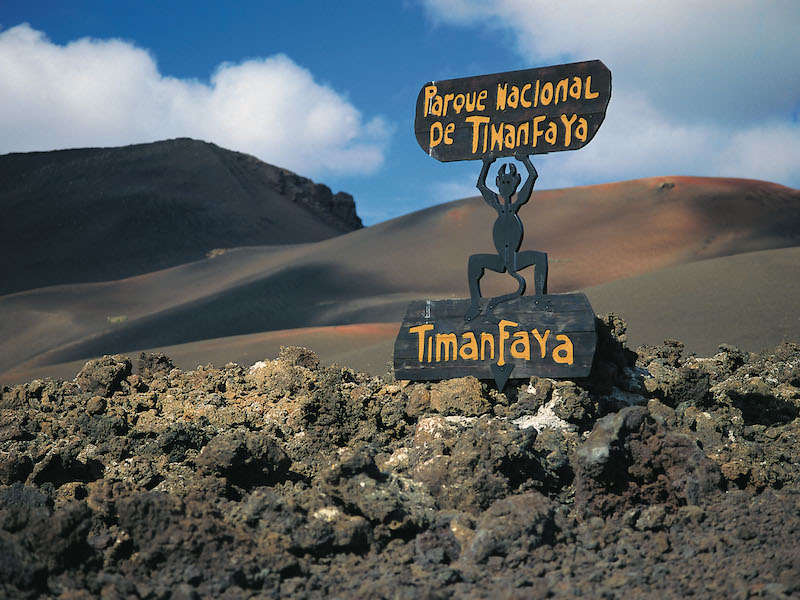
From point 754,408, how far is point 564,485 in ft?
7.19

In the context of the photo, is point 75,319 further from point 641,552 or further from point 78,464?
point 641,552

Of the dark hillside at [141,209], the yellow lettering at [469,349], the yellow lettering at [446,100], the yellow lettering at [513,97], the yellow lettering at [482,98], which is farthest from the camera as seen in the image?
the dark hillside at [141,209]

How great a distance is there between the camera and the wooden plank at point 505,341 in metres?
5.24

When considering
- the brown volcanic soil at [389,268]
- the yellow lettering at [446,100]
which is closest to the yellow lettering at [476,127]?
the yellow lettering at [446,100]

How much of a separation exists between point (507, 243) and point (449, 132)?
104 centimetres

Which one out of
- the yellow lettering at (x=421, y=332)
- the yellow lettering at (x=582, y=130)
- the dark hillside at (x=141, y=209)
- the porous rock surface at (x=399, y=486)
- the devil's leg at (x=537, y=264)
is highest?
the dark hillside at (x=141, y=209)

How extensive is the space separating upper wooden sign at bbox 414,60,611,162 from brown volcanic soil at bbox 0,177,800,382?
12359 mm

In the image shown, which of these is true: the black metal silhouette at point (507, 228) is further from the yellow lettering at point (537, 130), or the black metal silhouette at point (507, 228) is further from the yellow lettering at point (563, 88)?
the yellow lettering at point (563, 88)

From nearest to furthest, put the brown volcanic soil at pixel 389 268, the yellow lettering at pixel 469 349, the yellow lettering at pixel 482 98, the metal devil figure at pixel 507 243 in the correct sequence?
1. the metal devil figure at pixel 507 243
2. the yellow lettering at pixel 469 349
3. the yellow lettering at pixel 482 98
4. the brown volcanic soil at pixel 389 268

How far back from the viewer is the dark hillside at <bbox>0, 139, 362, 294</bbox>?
53781 millimetres

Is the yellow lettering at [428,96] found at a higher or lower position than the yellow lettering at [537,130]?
higher

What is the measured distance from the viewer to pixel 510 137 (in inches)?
238

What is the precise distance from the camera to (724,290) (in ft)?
53.8

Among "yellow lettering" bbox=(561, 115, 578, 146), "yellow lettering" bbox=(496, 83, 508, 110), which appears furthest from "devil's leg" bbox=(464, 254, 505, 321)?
"yellow lettering" bbox=(496, 83, 508, 110)
